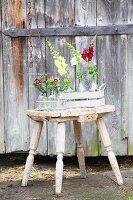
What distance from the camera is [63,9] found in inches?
193

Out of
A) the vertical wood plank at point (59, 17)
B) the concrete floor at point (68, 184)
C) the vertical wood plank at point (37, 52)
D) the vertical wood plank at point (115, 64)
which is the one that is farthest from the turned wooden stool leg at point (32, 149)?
the vertical wood plank at point (115, 64)

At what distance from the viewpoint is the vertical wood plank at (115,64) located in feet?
16.0

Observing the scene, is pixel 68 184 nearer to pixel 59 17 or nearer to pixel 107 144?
pixel 107 144

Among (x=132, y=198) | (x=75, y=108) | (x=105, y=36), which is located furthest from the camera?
(x=105, y=36)

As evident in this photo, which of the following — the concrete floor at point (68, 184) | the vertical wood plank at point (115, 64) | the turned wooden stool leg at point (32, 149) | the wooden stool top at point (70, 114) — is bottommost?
the concrete floor at point (68, 184)

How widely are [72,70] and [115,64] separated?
1.41 feet

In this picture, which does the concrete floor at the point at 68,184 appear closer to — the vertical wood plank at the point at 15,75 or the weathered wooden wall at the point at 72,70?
the weathered wooden wall at the point at 72,70

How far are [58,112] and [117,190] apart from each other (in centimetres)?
81

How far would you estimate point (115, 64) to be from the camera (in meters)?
4.91

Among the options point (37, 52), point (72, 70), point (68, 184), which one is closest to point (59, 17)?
point (37, 52)

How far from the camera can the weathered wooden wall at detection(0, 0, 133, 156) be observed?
16.0ft

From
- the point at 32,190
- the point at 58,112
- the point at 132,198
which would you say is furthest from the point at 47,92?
the point at 132,198

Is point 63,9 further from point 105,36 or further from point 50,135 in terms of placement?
point 50,135

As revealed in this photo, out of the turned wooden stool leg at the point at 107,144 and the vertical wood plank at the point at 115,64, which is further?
the vertical wood plank at the point at 115,64
